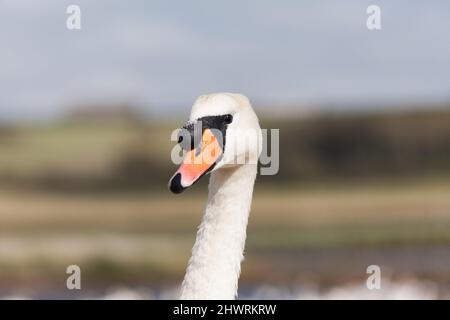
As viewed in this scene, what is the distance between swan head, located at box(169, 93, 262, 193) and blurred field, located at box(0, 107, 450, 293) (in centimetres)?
644

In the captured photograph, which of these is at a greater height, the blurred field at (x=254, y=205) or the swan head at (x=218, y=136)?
the swan head at (x=218, y=136)

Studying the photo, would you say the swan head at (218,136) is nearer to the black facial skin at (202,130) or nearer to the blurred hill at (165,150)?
the black facial skin at (202,130)

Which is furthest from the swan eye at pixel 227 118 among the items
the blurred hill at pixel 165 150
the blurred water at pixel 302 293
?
the blurred hill at pixel 165 150

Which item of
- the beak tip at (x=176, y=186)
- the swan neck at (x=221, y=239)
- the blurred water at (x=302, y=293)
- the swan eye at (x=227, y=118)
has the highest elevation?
the swan eye at (x=227, y=118)

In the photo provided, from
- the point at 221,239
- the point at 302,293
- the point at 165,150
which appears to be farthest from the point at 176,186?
the point at 165,150

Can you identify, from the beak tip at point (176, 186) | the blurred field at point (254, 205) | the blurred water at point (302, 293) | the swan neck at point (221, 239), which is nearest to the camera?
the beak tip at point (176, 186)

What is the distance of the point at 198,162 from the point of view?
15.3ft

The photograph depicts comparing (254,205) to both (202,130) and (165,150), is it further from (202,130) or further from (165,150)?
(202,130)

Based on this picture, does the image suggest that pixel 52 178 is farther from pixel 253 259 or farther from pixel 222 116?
pixel 222 116

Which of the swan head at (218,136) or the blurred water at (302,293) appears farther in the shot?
the blurred water at (302,293)

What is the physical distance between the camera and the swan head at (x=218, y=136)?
15.4ft

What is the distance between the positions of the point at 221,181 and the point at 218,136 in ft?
0.84

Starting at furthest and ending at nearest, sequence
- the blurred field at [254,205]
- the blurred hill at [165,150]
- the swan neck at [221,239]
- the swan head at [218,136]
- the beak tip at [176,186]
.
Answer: the blurred hill at [165,150], the blurred field at [254,205], the swan neck at [221,239], the swan head at [218,136], the beak tip at [176,186]

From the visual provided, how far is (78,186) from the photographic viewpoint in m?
14.9
